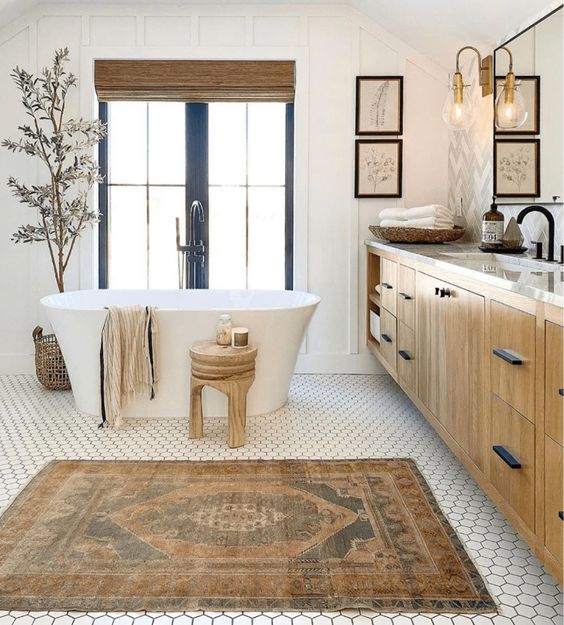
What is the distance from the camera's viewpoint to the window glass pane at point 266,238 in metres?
5.02

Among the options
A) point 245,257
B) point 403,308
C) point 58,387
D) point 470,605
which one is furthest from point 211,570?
point 245,257

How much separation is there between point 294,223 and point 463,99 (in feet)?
4.96

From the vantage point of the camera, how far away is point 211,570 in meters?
2.10

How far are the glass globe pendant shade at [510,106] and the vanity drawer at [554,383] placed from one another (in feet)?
6.30

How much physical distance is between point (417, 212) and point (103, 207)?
7.33 ft

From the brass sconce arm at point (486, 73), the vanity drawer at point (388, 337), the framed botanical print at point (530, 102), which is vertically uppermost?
the brass sconce arm at point (486, 73)

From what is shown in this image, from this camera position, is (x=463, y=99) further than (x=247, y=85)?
No

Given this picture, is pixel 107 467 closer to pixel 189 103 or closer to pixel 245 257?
pixel 245 257

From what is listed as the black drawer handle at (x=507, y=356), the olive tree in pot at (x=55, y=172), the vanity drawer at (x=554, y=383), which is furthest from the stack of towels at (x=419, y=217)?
the vanity drawer at (x=554, y=383)

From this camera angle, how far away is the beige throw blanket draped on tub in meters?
3.62

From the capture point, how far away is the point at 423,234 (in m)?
4.09

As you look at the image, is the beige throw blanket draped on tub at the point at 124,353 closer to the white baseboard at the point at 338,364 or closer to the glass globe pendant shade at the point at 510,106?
the white baseboard at the point at 338,364

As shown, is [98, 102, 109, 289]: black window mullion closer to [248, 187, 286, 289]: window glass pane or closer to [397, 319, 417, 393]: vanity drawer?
[248, 187, 286, 289]: window glass pane

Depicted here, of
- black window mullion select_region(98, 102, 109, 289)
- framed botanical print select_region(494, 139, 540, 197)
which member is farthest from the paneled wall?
framed botanical print select_region(494, 139, 540, 197)
